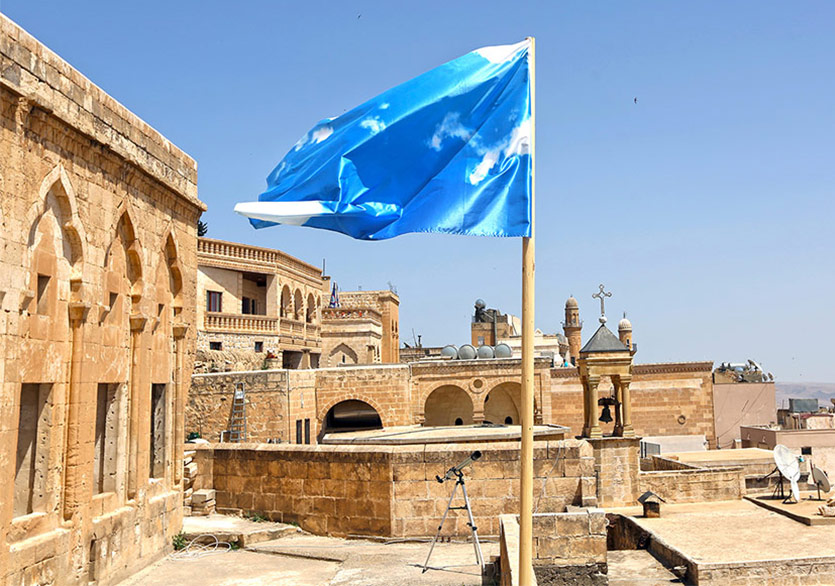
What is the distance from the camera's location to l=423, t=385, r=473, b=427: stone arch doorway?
3447cm

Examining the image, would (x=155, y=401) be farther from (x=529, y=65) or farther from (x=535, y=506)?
(x=529, y=65)

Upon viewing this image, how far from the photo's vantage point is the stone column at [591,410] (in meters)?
19.2

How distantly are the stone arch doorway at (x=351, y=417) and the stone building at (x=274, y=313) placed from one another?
8.45ft

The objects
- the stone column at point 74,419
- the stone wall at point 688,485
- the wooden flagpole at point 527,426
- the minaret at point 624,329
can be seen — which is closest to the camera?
the wooden flagpole at point 527,426

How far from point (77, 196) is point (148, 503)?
413 cm

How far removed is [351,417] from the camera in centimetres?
3600


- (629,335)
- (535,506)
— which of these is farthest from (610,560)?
→ (629,335)

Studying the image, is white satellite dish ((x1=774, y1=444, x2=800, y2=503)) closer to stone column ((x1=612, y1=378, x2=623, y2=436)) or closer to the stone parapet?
stone column ((x1=612, y1=378, x2=623, y2=436))

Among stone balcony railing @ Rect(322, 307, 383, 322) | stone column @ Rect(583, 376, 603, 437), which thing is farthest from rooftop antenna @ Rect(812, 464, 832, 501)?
stone balcony railing @ Rect(322, 307, 383, 322)

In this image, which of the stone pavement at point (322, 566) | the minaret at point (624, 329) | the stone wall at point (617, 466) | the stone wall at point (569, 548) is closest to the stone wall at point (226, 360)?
the stone wall at point (617, 466)

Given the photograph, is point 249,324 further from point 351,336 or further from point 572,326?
point 572,326

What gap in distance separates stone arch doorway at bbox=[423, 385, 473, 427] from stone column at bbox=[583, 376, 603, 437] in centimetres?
1475

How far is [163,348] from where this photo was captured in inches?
417

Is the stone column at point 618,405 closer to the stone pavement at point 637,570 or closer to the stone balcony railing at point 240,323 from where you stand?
the stone pavement at point 637,570
